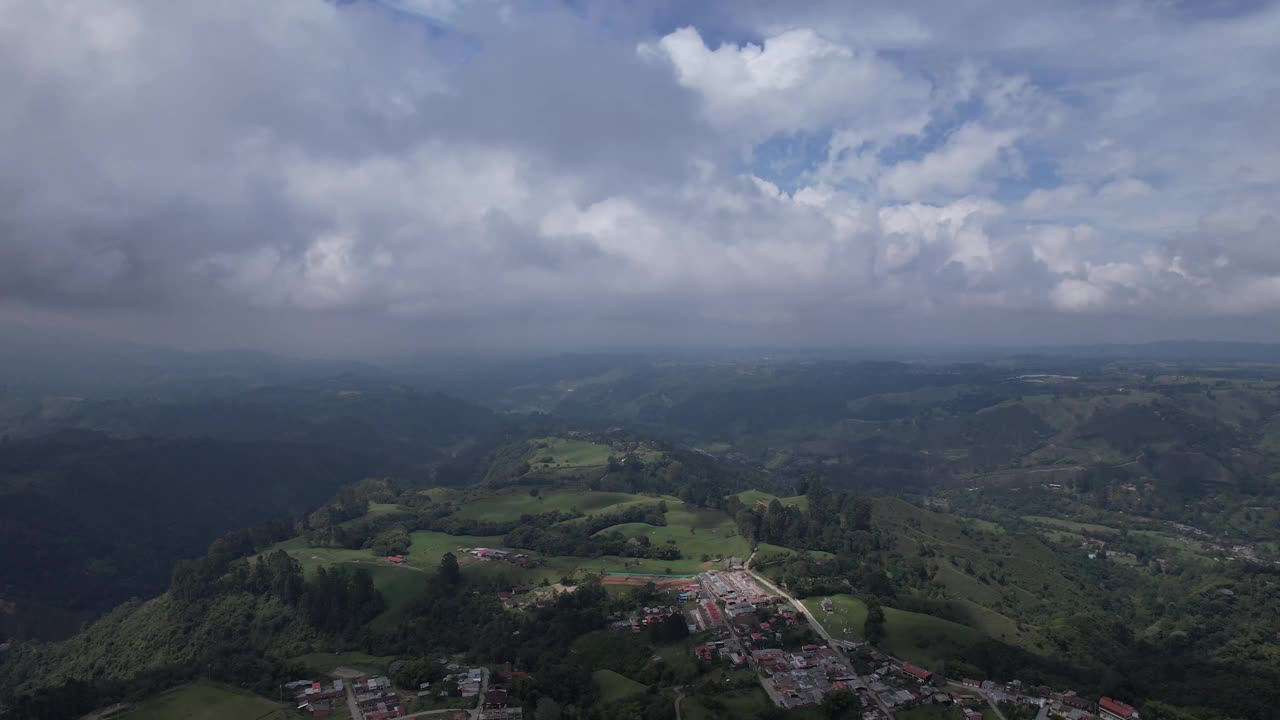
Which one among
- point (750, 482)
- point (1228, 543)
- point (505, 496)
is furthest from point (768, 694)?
point (1228, 543)

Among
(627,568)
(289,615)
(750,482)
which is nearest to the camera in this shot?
(289,615)

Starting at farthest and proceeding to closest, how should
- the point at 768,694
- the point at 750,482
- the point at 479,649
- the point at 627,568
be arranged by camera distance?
the point at 750,482
the point at 627,568
the point at 479,649
the point at 768,694

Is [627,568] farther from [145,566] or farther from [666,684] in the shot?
[145,566]

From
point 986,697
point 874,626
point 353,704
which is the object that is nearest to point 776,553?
point 874,626

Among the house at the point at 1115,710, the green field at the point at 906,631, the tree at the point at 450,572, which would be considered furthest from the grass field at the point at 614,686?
the house at the point at 1115,710

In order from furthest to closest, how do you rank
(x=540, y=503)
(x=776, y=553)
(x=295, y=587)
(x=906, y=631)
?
(x=540, y=503) → (x=776, y=553) → (x=295, y=587) → (x=906, y=631)

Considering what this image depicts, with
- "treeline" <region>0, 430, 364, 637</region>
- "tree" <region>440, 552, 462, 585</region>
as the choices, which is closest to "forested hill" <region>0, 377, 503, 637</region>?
"treeline" <region>0, 430, 364, 637</region>

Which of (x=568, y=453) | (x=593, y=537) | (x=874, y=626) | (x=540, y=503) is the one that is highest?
(x=874, y=626)

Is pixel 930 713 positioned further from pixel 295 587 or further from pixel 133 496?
Answer: pixel 133 496

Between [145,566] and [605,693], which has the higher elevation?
[605,693]
